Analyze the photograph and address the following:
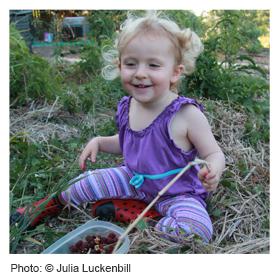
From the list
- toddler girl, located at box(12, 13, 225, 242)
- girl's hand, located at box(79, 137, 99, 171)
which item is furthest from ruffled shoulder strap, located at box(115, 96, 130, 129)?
girl's hand, located at box(79, 137, 99, 171)

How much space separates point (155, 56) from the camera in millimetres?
1531

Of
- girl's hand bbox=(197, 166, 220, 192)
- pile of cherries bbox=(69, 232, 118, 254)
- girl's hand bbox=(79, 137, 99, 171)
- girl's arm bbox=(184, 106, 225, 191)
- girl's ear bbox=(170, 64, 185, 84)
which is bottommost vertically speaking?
pile of cherries bbox=(69, 232, 118, 254)

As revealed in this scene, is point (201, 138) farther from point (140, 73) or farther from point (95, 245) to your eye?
point (95, 245)

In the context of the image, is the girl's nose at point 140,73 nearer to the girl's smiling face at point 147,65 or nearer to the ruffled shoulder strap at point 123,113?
the girl's smiling face at point 147,65

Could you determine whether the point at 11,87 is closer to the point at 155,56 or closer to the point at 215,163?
the point at 155,56

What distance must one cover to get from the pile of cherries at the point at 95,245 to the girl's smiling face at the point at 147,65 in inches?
18.8

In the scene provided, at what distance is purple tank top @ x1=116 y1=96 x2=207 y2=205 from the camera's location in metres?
1.63

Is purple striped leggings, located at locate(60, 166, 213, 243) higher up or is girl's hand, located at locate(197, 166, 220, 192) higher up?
girl's hand, located at locate(197, 166, 220, 192)

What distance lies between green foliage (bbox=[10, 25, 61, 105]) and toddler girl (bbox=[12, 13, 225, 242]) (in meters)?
0.83

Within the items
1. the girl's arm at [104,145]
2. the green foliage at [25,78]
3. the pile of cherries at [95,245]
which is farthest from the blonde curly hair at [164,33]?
the green foliage at [25,78]

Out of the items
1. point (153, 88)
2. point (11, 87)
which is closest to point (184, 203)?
point (153, 88)

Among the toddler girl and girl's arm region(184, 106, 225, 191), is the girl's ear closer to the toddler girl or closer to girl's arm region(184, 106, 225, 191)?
the toddler girl

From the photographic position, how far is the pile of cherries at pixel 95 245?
1.44 metres
